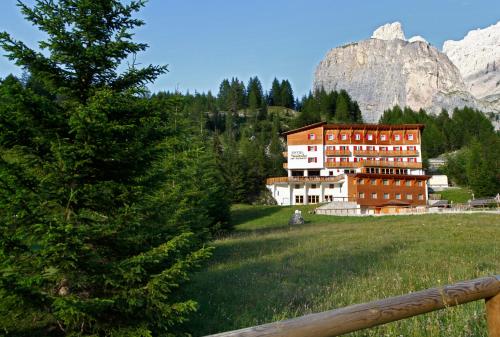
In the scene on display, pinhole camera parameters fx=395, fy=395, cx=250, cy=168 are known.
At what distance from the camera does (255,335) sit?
2469 mm

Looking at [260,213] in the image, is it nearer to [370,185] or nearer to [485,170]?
[370,185]

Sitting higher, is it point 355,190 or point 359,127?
point 359,127

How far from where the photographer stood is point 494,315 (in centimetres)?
385

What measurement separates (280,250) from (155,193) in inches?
542

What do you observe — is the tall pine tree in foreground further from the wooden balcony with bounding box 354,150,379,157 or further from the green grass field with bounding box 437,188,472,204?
the green grass field with bounding box 437,188,472,204

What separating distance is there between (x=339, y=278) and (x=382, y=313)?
947cm

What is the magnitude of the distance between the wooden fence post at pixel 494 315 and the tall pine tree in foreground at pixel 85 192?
3.85 m

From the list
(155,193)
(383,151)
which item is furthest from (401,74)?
(155,193)

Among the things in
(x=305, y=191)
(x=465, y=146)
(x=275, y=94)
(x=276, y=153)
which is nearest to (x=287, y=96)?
(x=275, y=94)

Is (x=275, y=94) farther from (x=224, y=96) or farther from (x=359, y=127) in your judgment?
(x=359, y=127)

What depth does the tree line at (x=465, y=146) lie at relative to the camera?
74438 mm

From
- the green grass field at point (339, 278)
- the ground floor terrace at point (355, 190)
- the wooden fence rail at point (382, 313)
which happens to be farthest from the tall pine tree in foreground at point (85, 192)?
the ground floor terrace at point (355, 190)

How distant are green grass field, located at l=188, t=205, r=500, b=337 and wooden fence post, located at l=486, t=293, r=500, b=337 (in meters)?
1.86

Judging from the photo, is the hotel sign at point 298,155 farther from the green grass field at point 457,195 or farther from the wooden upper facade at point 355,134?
the green grass field at point 457,195
